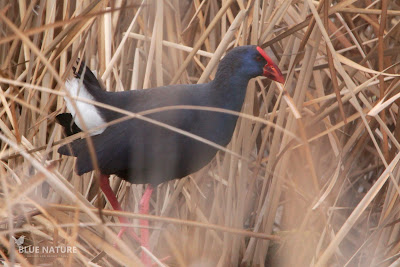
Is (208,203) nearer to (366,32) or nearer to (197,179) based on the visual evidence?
(197,179)

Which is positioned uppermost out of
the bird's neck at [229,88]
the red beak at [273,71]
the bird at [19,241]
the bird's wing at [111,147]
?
the red beak at [273,71]

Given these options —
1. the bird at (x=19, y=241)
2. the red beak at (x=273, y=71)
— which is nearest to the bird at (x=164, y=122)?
the red beak at (x=273, y=71)

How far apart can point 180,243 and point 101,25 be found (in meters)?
0.75

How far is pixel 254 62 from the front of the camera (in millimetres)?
1750

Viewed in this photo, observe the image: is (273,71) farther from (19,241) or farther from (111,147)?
(19,241)

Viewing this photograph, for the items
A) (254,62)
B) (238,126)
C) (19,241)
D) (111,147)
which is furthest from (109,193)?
(254,62)

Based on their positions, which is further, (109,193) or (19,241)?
(109,193)

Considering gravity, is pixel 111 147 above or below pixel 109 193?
above

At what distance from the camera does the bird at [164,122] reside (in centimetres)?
174

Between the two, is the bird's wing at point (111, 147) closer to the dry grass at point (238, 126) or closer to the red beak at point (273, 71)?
the dry grass at point (238, 126)

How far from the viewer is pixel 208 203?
6.67 ft

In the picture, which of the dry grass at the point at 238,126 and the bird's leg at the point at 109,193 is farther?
the bird's leg at the point at 109,193

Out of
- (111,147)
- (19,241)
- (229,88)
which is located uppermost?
(229,88)

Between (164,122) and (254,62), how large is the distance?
1.08 ft
